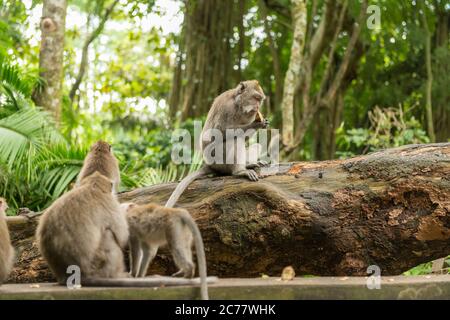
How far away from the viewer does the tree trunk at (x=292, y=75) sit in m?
10.1

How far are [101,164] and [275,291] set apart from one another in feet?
5.74

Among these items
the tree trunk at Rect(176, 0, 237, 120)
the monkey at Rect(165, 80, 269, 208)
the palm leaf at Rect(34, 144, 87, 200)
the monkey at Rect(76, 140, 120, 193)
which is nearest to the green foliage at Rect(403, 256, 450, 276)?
the monkey at Rect(165, 80, 269, 208)

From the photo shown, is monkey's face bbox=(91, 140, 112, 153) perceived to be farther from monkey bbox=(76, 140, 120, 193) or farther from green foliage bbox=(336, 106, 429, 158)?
green foliage bbox=(336, 106, 429, 158)

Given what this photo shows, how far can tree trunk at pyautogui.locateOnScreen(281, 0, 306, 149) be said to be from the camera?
10.1 metres

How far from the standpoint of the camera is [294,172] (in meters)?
5.84

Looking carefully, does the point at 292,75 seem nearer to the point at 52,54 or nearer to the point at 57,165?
the point at 52,54

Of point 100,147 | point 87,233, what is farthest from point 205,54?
point 87,233

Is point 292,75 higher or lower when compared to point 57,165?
higher

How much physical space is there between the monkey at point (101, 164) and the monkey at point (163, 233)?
698 millimetres

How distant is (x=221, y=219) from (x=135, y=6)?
7735 millimetres

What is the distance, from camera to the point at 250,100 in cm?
655

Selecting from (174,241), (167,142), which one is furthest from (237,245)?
(167,142)

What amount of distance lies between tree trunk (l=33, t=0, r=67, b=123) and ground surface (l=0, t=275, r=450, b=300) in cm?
507
